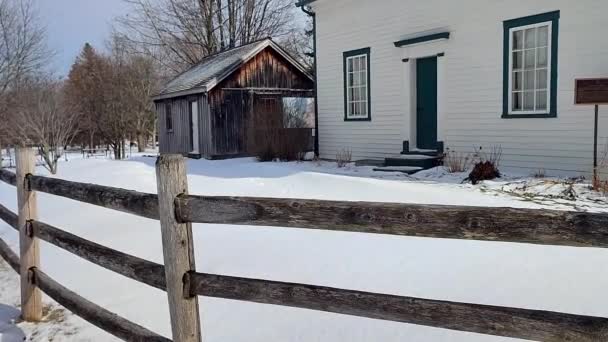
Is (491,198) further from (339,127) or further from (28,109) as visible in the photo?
(28,109)

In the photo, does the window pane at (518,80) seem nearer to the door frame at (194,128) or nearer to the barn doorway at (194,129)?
the door frame at (194,128)

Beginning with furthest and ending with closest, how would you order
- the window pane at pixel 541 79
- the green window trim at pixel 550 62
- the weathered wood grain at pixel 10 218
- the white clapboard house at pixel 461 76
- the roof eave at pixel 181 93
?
the roof eave at pixel 181 93, the window pane at pixel 541 79, the green window trim at pixel 550 62, the white clapboard house at pixel 461 76, the weathered wood grain at pixel 10 218

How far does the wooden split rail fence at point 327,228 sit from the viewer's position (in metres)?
1.81

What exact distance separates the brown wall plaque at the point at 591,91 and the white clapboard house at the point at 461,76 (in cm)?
80

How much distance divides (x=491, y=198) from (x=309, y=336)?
194 inches

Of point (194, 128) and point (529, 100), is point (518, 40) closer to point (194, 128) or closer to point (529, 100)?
point (529, 100)

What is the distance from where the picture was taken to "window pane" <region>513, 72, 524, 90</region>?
1047 centimetres

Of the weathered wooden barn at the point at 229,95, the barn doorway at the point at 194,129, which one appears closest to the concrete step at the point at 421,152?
the weathered wooden barn at the point at 229,95

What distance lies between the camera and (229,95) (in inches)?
715

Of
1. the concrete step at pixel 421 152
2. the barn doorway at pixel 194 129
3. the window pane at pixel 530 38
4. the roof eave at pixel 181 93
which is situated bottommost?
the concrete step at pixel 421 152

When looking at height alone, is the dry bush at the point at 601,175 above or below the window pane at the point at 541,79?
below

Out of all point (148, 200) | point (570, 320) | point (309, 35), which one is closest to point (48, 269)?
point (148, 200)

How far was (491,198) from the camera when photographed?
7547mm

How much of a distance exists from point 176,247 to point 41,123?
62.3 ft
